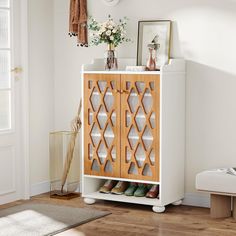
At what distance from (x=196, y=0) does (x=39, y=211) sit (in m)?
2.40

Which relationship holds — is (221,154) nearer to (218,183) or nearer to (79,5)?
(218,183)

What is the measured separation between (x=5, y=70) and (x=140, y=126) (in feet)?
4.69

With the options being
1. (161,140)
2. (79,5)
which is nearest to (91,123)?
(161,140)

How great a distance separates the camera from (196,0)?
5629 mm

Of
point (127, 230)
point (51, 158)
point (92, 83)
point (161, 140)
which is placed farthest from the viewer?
point (51, 158)

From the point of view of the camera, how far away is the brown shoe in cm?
582

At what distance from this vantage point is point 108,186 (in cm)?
592

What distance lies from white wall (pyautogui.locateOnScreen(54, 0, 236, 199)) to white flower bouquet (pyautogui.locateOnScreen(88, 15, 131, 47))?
0.51 feet
